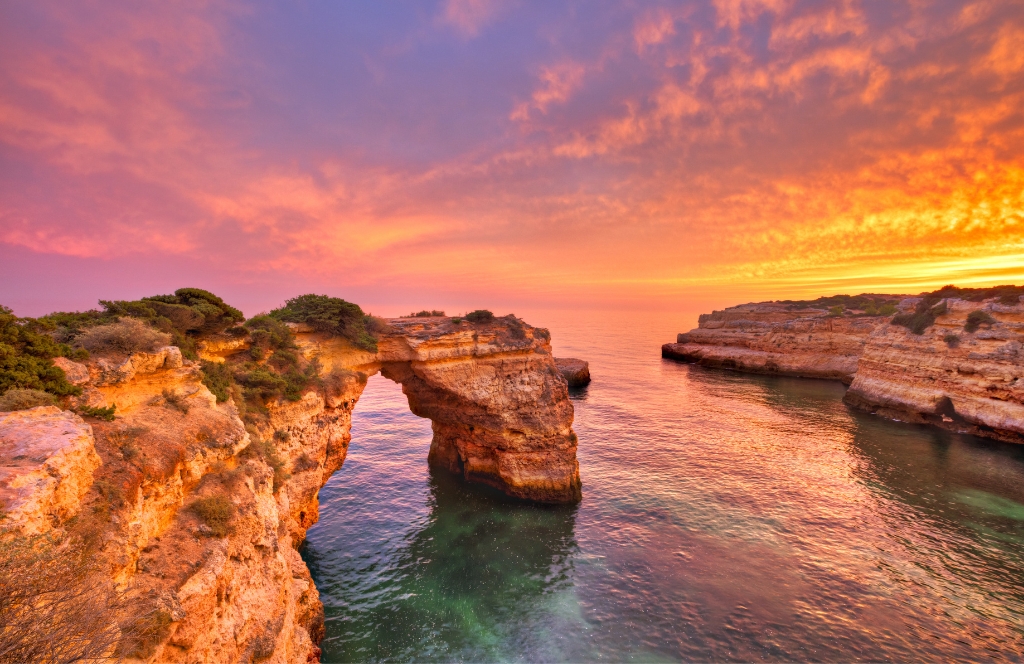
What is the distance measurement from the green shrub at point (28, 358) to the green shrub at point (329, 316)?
966 centimetres

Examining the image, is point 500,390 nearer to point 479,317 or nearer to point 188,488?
point 479,317

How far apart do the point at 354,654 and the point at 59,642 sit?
36.0 feet

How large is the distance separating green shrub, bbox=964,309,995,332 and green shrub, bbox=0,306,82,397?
5656 centimetres

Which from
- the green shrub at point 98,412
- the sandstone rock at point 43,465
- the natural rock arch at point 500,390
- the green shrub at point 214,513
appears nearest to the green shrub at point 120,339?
the green shrub at point 98,412

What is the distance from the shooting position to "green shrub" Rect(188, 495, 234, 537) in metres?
8.30

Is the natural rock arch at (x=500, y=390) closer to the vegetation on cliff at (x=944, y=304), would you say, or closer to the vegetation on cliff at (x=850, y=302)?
the vegetation on cliff at (x=944, y=304)

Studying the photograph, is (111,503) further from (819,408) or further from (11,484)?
(819,408)

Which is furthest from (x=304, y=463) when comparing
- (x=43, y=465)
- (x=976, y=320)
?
(x=976, y=320)

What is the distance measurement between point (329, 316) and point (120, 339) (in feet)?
29.8

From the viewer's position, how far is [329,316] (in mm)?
18562

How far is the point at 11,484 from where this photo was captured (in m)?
5.20

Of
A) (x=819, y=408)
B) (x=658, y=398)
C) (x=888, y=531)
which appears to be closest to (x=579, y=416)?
(x=658, y=398)

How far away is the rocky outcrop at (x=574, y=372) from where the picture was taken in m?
49.5

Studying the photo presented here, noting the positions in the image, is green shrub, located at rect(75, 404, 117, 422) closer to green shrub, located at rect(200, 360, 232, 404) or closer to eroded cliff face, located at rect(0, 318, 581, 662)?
eroded cliff face, located at rect(0, 318, 581, 662)
